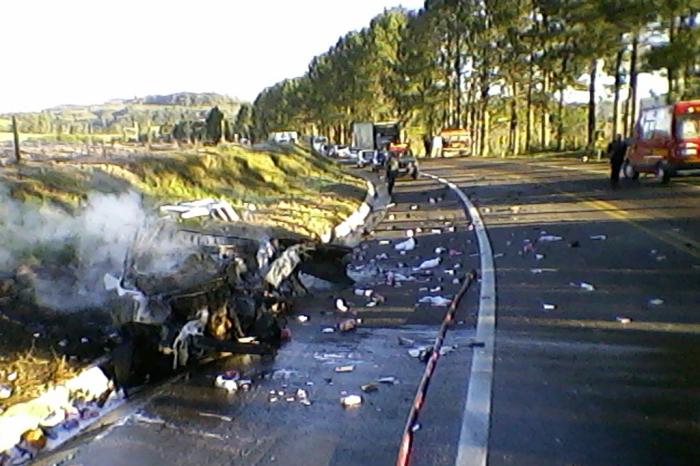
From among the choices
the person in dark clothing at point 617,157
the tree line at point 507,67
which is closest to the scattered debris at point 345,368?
the person in dark clothing at point 617,157

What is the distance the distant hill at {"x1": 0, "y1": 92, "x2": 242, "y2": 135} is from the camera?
50.7 m

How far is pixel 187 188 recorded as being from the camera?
798 inches

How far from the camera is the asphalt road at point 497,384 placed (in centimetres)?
450

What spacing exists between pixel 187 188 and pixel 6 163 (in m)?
5.23

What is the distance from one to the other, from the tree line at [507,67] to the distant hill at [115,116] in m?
16.5

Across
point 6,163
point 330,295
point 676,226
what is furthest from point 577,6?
point 330,295

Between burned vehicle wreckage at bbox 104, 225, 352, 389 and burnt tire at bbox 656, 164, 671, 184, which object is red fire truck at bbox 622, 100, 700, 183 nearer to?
burnt tire at bbox 656, 164, 671, 184

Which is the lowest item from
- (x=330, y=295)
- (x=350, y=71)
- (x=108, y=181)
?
(x=330, y=295)

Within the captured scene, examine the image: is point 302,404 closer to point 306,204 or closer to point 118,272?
point 118,272

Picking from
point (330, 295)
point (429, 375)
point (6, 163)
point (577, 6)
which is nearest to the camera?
point (429, 375)

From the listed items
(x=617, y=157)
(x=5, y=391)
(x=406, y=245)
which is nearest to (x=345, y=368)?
(x=5, y=391)

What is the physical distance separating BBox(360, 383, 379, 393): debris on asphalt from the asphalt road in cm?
5

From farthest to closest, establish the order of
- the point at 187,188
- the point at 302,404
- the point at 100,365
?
the point at 187,188 < the point at 100,365 < the point at 302,404

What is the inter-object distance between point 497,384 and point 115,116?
99876 mm
